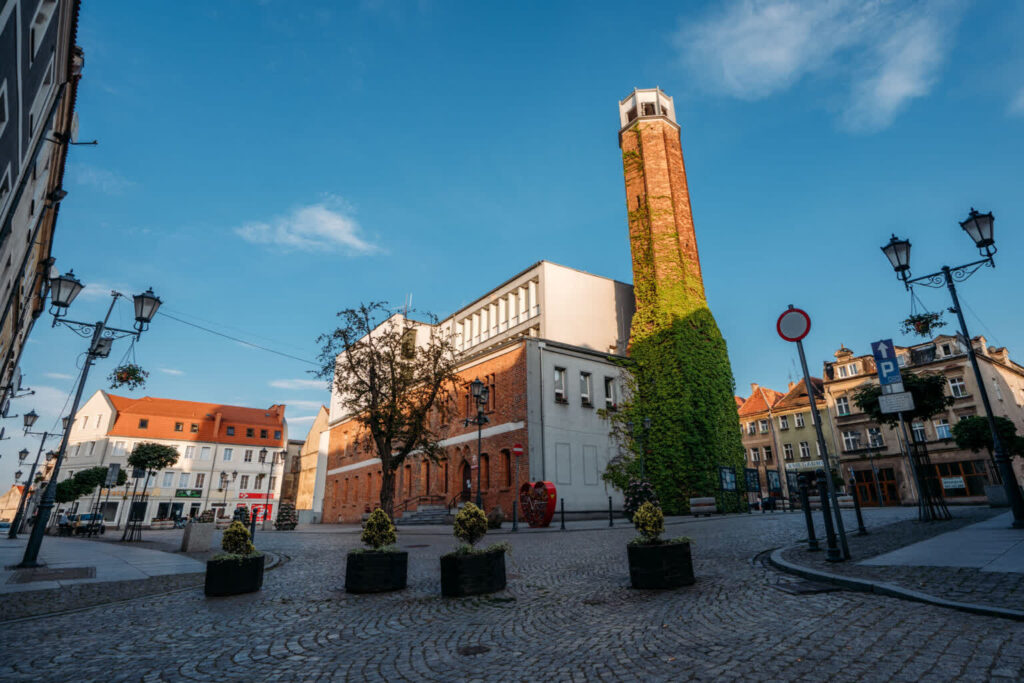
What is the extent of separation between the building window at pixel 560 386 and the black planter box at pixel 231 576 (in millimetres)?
21183

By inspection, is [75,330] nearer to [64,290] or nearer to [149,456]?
[64,290]

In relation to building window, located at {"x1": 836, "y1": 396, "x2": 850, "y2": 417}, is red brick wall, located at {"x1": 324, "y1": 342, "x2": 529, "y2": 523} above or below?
below

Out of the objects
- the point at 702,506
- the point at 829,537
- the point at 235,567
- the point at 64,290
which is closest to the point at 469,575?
the point at 235,567

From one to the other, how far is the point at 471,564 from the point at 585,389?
919 inches

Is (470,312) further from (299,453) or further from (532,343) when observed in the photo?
(299,453)

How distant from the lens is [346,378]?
26875 mm

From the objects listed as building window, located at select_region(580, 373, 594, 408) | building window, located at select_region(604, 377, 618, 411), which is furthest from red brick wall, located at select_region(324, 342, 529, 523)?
building window, located at select_region(604, 377, 618, 411)

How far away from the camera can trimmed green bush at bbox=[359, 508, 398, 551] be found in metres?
7.72

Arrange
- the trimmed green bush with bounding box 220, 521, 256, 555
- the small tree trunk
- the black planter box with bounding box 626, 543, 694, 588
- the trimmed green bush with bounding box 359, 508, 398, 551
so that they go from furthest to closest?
the small tree trunk < the trimmed green bush with bounding box 359, 508, 398, 551 < the trimmed green bush with bounding box 220, 521, 256, 555 < the black planter box with bounding box 626, 543, 694, 588

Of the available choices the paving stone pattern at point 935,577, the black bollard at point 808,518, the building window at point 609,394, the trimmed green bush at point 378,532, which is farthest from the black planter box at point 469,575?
the building window at point 609,394

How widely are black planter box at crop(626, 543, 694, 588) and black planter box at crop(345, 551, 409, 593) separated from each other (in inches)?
136

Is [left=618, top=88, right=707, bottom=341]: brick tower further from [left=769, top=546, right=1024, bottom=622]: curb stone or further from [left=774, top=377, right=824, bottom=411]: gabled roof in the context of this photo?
[left=774, top=377, right=824, bottom=411]: gabled roof

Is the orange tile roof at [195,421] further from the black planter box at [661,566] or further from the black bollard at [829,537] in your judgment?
the black bollard at [829,537]

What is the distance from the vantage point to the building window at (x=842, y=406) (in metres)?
45.8
